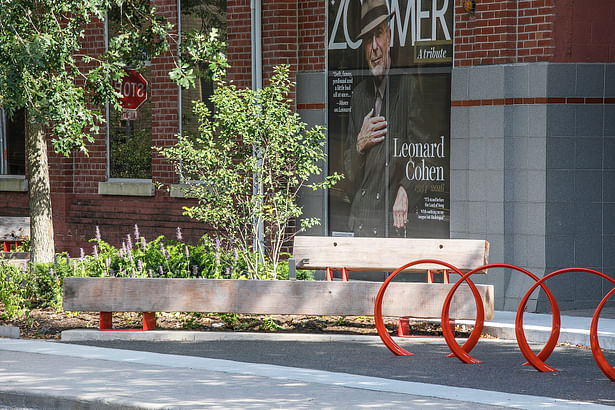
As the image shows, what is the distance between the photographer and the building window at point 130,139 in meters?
17.0

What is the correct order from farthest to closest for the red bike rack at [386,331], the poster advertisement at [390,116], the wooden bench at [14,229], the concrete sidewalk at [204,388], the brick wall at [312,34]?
1. the wooden bench at [14,229]
2. the brick wall at [312,34]
3. the poster advertisement at [390,116]
4. the red bike rack at [386,331]
5. the concrete sidewalk at [204,388]

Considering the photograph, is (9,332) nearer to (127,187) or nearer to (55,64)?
(55,64)

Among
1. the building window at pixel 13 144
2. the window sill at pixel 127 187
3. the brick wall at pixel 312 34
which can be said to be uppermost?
the brick wall at pixel 312 34

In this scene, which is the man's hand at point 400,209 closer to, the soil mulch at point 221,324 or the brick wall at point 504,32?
the brick wall at point 504,32

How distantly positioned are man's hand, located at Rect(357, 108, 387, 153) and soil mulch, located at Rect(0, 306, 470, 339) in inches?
124

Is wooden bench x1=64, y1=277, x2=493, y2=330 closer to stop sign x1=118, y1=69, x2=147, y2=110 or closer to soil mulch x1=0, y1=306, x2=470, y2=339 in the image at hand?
soil mulch x1=0, y1=306, x2=470, y2=339

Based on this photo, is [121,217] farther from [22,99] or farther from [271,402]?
[271,402]

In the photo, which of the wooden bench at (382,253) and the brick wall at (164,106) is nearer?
the wooden bench at (382,253)

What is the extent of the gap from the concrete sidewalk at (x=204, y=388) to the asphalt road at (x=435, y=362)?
0.36m

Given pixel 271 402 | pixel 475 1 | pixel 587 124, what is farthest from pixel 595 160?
pixel 271 402

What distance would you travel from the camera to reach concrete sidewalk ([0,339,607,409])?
24.4 ft

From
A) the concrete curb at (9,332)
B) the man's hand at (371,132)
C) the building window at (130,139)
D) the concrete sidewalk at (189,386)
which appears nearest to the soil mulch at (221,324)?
the concrete curb at (9,332)

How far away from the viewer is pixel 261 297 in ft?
35.2

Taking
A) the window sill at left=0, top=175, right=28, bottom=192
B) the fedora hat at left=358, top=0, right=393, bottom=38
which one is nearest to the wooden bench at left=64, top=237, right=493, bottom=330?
the fedora hat at left=358, top=0, right=393, bottom=38
